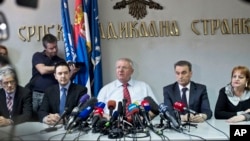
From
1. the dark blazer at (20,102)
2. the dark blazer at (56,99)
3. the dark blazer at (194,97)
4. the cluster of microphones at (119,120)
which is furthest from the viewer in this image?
the dark blazer at (194,97)

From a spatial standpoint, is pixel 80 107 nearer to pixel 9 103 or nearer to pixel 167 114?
pixel 167 114

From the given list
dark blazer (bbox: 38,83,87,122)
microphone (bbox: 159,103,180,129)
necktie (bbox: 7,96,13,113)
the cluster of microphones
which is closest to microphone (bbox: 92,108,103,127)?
the cluster of microphones

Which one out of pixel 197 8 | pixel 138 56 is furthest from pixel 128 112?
pixel 197 8

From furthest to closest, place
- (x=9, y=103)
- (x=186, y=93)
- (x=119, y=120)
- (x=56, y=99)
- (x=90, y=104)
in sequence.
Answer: (x=186, y=93), (x=56, y=99), (x=9, y=103), (x=90, y=104), (x=119, y=120)

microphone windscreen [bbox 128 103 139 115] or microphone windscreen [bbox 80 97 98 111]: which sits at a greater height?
microphone windscreen [bbox 80 97 98 111]

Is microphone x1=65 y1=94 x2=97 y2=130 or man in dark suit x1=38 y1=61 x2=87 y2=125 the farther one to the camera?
man in dark suit x1=38 y1=61 x2=87 y2=125

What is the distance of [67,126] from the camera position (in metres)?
2.06

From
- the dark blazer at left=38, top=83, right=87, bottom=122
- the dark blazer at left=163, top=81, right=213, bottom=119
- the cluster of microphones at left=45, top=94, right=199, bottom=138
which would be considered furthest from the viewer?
the dark blazer at left=163, top=81, right=213, bottom=119

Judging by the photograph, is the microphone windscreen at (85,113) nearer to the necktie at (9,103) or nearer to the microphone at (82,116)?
the microphone at (82,116)

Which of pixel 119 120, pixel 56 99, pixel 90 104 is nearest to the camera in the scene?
pixel 119 120

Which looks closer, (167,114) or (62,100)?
(167,114)

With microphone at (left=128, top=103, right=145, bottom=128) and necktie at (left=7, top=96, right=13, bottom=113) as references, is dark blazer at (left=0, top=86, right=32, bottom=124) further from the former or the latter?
microphone at (left=128, top=103, right=145, bottom=128)

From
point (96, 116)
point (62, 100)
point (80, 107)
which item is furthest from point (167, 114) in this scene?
point (62, 100)

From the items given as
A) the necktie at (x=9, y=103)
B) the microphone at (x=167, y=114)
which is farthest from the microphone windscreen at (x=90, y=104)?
the necktie at (x=9, y=103)
